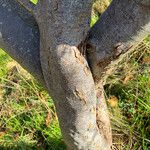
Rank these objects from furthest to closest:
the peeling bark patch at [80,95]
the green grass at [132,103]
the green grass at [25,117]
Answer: the green grass at [25,117]
the green grass at [132,103]
the peeling bark patch at [80,95]

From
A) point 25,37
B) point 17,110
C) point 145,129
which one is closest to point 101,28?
point 25,37

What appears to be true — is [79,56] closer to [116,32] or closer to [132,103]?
[116,32]

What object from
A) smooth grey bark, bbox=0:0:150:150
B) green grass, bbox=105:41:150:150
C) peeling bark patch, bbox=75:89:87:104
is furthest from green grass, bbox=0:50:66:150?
Answer: peeling bark patch, bbox=75:89:87:104

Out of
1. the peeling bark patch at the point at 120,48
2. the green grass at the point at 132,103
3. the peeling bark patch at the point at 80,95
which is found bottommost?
the green grass at the point at 132,103

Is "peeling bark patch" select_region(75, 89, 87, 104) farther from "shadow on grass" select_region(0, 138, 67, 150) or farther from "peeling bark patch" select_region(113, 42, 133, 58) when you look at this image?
"shadow on grass" select_region(0, 138, 67, 150)

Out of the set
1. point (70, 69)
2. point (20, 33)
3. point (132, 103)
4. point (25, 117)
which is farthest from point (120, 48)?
point (25, 117)

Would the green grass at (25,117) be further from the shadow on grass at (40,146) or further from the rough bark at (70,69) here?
the rough bark at (70,69)

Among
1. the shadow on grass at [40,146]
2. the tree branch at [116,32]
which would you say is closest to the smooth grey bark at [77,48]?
the tree branch at [116,32]

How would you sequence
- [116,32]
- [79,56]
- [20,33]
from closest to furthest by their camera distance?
[116,32] → [79,56] → [20,33]
